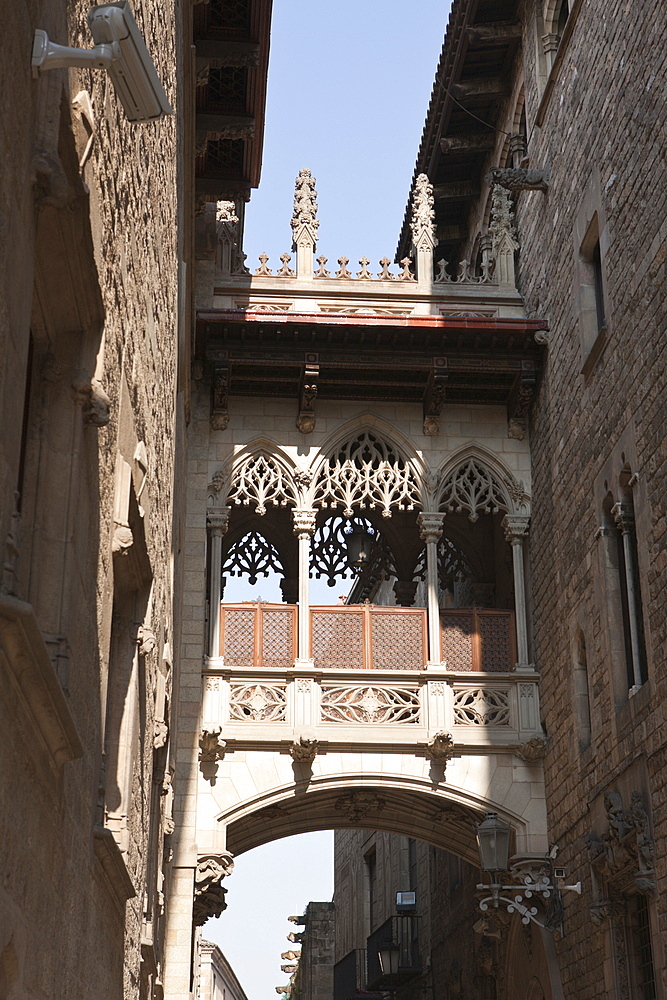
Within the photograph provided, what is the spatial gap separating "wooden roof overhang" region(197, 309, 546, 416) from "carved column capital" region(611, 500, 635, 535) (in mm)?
3790

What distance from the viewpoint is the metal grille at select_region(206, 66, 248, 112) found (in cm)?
1392

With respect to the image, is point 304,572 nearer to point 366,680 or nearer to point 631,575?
point 366,680

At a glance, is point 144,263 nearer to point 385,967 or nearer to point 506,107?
point 506,107

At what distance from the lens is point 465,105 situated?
1780 centimetres

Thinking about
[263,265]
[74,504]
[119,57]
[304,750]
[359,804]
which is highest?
[263,265]

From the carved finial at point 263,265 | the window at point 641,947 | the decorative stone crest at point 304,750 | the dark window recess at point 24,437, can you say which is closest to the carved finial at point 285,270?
the carved finial at point 263,265

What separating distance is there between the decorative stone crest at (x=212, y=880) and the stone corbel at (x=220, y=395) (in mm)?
4791

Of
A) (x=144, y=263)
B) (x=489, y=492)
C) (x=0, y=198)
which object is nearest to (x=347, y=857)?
(x=489, y=492)

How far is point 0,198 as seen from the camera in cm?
305

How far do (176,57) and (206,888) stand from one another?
8165mm

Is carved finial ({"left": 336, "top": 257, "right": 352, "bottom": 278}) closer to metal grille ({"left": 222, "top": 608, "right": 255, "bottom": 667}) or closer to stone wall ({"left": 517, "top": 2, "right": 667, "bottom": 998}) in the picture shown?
stone wall ({"left": 517, "top": 2, "right": 667, "bottom": 998})

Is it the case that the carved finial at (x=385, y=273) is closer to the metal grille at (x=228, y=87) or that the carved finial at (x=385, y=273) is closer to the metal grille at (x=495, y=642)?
the metal grille at (x=228, y=87)

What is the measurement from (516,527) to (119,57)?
452 inches

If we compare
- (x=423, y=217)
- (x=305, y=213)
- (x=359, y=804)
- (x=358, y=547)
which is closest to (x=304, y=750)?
(x=359, y=804)
